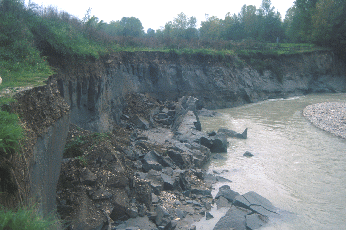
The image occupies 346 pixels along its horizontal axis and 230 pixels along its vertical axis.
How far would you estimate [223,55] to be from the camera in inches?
1085

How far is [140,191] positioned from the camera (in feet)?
20.4

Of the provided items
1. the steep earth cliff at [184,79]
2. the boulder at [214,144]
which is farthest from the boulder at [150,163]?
the boulder at [214,144]

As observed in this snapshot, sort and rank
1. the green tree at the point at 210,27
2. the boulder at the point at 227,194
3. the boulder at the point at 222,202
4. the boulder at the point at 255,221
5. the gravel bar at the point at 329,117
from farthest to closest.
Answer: the green tree at the point at 210,27 → the gravel bar at the point at 329,117 → the boulder at the point at 227,194 → the boulder at the point at 222,202 → the boulder at the point at 255,221

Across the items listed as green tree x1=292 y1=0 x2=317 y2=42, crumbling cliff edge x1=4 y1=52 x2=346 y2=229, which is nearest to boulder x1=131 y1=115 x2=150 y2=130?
crumbling cliff edge x1=4 y1=52 x2=346 y2=229

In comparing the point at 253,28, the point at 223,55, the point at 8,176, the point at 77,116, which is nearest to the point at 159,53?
the point at 223,55

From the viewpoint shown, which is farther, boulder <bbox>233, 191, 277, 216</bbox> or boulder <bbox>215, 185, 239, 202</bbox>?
boulder <bbox>215, 185, 239, 202</bbox>

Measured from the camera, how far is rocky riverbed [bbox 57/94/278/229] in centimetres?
523

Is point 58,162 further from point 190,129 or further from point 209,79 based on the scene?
point 209,79

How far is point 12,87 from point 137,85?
1564cm

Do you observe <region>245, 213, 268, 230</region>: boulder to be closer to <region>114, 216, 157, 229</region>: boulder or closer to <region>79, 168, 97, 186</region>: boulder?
<region>114, 216, 157, 229</region>: boulder

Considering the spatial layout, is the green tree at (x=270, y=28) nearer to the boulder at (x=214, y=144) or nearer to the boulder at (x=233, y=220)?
the boulder at (x=214, y=144)

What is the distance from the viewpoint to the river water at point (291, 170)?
716cm

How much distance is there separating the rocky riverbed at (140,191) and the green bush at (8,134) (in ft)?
7.18

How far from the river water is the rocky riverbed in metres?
0.48
